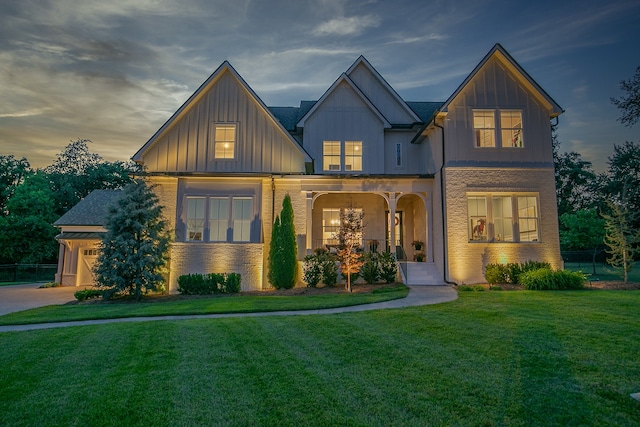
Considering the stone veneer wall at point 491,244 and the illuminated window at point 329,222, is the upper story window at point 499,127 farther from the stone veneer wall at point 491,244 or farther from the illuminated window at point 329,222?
the illuminated window at point 329,222

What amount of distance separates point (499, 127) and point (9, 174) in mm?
42077

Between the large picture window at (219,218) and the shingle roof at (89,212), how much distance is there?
6.43 m

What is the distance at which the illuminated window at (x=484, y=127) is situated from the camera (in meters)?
15.1

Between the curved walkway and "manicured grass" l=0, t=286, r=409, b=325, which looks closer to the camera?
the curved walkway

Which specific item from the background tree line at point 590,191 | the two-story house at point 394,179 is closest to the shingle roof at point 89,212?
the two-story house at point 394,179

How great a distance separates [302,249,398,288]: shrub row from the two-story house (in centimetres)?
78

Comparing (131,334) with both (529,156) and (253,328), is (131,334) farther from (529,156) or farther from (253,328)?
(529,156)

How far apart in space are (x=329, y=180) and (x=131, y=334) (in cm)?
1048

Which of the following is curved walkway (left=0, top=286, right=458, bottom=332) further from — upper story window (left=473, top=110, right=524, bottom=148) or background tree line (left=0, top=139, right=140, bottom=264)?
background tree line (left=0, top=139, right=140, bottom=264)

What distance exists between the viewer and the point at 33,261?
1113 inches

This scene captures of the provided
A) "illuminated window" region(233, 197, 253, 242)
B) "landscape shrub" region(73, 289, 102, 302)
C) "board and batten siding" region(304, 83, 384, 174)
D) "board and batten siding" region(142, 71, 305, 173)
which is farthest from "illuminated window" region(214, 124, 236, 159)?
"landscape shrub" region(73, 289, 102, 302)

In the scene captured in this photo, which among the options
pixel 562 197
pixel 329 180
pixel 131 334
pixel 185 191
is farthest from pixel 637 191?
pixel 131 334

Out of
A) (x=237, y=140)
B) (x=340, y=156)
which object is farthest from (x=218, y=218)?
(x=340, y=156)

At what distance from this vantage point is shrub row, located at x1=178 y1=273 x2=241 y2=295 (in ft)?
45.0
